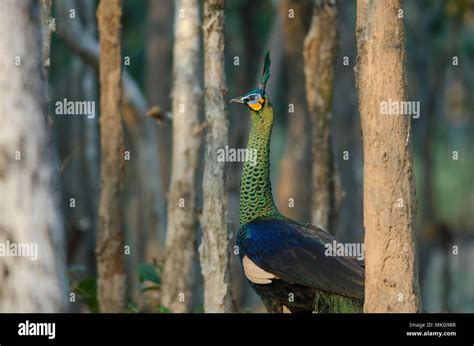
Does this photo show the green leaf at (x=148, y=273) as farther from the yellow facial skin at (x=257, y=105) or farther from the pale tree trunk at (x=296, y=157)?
the pale tree trunk at (x=296, y=157)

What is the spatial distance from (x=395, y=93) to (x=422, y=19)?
16214 mm

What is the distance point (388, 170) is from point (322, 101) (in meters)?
5.10

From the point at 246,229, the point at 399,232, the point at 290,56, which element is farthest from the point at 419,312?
the point at 290,56

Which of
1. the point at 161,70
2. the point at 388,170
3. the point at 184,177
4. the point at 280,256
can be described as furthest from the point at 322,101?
the point at 161,70

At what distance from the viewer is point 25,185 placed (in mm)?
7871

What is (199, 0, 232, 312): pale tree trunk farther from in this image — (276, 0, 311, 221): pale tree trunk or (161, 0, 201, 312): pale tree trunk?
(276, 0, 311, 221): pale tree trunk

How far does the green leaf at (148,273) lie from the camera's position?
14148 mm

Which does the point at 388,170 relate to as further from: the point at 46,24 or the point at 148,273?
the point at 148,273

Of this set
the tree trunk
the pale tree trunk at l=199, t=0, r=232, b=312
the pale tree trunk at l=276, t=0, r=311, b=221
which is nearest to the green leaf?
the pale tree trunk at l=199, t=0, r=232, b=312

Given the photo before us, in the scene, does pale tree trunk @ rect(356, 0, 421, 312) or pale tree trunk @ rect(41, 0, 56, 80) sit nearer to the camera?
pale tree trunk @ rect(356, 0, 421, 312)

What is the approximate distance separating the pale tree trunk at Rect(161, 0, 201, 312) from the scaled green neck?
1808 mm

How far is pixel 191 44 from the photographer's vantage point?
13578 millimetres

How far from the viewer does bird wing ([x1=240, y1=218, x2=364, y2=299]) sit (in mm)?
10461
